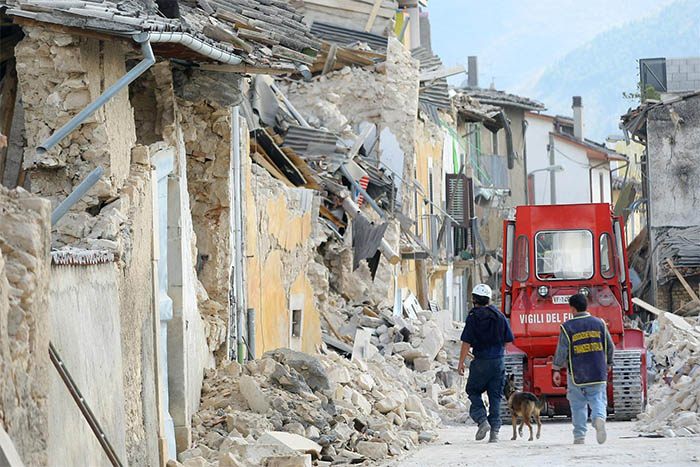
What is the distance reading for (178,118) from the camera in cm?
1178

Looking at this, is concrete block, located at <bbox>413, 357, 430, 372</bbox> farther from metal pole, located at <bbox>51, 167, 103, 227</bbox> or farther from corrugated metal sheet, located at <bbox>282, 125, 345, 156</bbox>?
metal pole, located at <bbox>51, 167, 103, 227</bbox>

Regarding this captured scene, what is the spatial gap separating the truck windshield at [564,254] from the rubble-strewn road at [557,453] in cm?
382

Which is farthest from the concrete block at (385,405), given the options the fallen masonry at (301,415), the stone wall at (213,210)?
the stone wall at (213,210)

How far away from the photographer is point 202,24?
10.5 meters

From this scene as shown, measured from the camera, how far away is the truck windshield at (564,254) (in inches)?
684

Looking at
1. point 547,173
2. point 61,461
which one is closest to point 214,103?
point 61,461

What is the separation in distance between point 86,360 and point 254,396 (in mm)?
4339

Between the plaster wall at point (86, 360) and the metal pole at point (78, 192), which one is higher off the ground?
the metal pole at point (78, 192)

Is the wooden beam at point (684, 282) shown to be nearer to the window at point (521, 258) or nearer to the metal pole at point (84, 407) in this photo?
the window at point (521, 258)

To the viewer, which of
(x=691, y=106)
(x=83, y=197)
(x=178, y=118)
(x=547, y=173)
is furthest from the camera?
(x=547, y=173)

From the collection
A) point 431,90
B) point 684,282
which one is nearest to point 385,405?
point 684,282

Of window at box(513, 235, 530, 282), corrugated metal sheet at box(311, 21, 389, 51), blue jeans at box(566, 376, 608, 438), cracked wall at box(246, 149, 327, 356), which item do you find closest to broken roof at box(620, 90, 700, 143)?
corrugated metal sheet at box(311, 21, 389, 51)

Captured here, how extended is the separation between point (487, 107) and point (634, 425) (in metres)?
33.5

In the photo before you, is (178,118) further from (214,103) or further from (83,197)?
(83,197)
